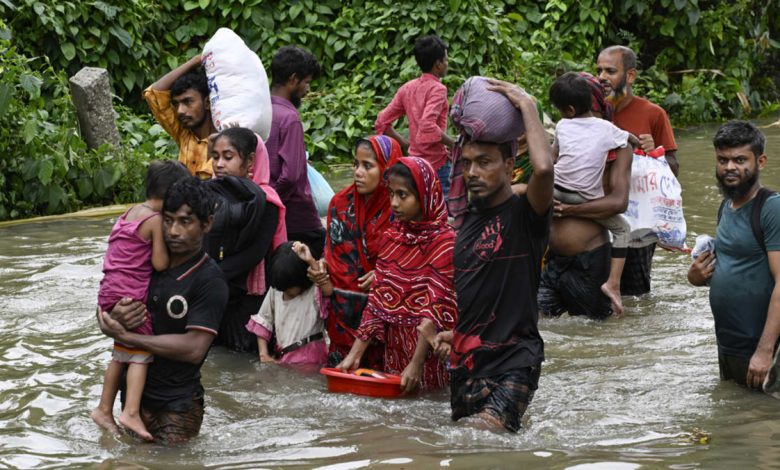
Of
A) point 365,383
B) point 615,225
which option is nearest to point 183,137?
point 365,383

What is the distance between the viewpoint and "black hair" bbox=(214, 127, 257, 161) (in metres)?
5.95

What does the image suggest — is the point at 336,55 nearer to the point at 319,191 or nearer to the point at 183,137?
the point at 319,191

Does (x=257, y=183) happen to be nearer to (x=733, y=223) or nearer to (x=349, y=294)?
(x=349, y=294)

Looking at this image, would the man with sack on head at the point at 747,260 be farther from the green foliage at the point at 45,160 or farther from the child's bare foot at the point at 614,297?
the green foliage at the point at 45,160

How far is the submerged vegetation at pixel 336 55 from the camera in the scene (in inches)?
427

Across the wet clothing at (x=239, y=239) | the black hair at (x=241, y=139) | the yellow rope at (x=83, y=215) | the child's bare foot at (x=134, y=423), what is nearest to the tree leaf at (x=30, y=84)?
the yellow rope at (x=83, y=215)

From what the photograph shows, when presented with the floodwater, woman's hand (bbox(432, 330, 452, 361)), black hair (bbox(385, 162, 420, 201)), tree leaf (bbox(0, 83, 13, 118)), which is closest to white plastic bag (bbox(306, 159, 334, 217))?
the floodwater

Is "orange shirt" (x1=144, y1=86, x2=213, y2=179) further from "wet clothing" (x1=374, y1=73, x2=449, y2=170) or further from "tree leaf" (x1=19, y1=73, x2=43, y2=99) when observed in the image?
"tree leaf" (x1=19, y1=73, x2=43, y2=99)

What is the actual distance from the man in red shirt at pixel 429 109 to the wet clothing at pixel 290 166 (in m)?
2.81

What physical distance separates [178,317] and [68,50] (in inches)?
369

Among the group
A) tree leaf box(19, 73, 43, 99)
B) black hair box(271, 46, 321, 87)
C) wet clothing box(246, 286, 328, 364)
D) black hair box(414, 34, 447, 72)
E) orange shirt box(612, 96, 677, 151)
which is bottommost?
wet clothing box(246, 286, 328, 364)

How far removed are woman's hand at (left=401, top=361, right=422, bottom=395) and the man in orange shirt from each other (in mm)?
1853

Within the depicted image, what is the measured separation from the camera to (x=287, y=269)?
600cm

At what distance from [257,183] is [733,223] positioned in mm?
2539
